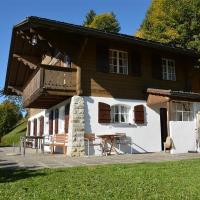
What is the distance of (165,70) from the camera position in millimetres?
16953

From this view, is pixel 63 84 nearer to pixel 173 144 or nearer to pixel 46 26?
pixel 46 26

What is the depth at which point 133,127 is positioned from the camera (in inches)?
590

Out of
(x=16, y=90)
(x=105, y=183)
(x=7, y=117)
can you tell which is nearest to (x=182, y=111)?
(x=105, y=183)

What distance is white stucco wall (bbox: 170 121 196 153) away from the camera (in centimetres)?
1401

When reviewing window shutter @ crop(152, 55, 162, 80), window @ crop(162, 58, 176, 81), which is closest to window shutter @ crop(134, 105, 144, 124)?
window shutter @ crop(152, 55, 162, 80)

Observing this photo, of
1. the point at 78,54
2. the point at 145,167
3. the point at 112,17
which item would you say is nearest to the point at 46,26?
the point at 78,54

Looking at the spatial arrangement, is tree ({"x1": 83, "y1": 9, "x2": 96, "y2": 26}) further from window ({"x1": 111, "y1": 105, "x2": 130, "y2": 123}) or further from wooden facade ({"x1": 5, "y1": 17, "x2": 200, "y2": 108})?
window ({"x1": 111, "y1": 105, "x2": 130, "y2": 123})

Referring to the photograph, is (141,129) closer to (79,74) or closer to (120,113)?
(120,113)

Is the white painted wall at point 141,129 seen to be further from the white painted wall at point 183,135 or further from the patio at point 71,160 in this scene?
the patio at point 71,160

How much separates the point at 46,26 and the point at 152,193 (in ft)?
29.0

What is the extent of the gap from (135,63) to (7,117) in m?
29.9

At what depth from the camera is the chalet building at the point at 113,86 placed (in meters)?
13.5

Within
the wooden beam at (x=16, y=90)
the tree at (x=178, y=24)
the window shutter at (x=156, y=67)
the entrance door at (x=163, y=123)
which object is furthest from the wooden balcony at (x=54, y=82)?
the tree at (x=178, y=24)

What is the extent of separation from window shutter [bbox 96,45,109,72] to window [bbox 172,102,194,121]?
376cm
